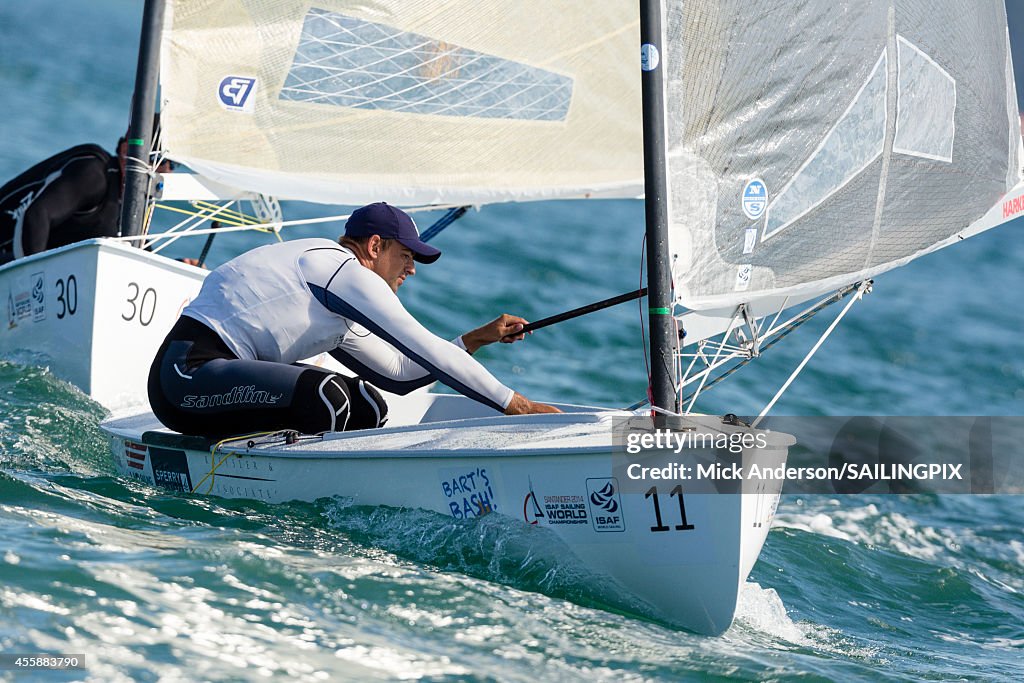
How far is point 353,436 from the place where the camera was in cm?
332

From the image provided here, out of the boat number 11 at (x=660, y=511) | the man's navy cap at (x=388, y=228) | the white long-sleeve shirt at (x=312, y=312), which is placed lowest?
the boat number 11 at (x=660, y=511)

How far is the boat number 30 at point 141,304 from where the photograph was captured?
17.0ft

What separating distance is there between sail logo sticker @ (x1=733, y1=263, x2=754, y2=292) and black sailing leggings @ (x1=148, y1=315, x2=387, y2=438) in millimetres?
1090

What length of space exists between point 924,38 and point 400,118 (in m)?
2.47

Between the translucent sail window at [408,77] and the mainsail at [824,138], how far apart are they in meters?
1.91

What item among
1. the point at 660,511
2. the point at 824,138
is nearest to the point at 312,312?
the point at 660,511

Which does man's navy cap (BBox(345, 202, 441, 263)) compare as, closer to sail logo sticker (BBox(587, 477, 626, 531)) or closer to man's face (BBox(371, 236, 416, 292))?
man's face (BBox(371, 236, 416, 292))

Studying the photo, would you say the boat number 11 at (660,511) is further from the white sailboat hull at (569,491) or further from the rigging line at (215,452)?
the rigging line at (215,452)

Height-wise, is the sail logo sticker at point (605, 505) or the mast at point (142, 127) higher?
the mast at point (142, 127)

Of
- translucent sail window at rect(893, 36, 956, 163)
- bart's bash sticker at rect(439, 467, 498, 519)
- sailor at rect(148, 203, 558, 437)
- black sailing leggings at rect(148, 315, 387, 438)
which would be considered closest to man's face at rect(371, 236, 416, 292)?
sailor at rect(148, 203, 558, 437)

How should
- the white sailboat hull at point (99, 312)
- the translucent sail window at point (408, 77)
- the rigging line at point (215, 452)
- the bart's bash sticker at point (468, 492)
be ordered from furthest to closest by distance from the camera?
the translucent sail window at point (408, 77)
the white sailboat hull at point (99, 312)
the rigging line at point (215, 452)
the bart's bash sticker at point (468, 492)

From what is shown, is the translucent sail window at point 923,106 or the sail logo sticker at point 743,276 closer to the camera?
the sail logo sticker at point 743,276

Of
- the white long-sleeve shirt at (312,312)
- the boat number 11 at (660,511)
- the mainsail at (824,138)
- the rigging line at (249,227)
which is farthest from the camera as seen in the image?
the rigging line at (249,227)

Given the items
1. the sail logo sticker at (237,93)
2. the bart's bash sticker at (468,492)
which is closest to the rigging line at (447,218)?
the sail logo sticker at (237,93)
